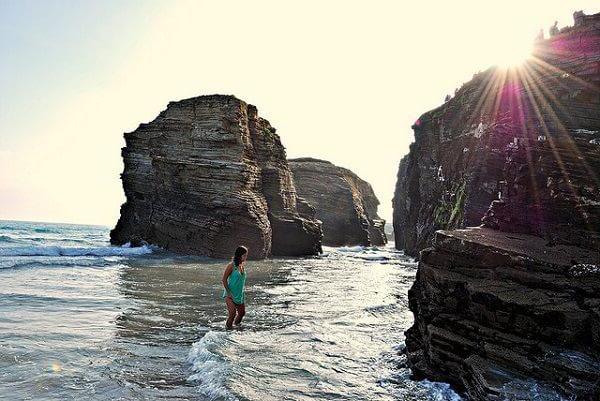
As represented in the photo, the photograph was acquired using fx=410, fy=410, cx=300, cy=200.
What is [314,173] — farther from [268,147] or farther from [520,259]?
[520,259]

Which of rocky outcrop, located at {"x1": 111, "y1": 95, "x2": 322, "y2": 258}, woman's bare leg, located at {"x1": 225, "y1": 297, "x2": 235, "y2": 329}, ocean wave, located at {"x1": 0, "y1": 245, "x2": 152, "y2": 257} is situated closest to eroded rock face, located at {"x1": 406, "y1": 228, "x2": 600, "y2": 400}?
woman's bare leg, located at {"x1": 225, "y1": 297, "x2": 235, "y2": 329}

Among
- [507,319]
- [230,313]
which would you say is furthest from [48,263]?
[507,319]

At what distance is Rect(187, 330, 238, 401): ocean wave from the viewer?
5008mm

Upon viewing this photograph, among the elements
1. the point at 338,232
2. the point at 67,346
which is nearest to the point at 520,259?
the point at 67,346

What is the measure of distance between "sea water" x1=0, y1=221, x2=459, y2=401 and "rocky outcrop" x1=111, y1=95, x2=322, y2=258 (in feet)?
46.6

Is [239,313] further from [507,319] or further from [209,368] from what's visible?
[507,319]

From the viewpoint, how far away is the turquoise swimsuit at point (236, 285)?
905 centimetres

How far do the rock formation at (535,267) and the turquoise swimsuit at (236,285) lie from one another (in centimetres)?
371

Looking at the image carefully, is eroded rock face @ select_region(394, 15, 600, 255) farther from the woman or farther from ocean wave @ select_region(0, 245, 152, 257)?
ocean wave @ select_region(0, 245, 152, 257)

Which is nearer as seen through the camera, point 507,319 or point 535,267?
point 507,319

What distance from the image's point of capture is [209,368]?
19.2ft

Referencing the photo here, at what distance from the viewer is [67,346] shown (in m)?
6.62

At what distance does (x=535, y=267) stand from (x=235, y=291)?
231 inches

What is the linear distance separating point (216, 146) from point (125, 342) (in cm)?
2309
